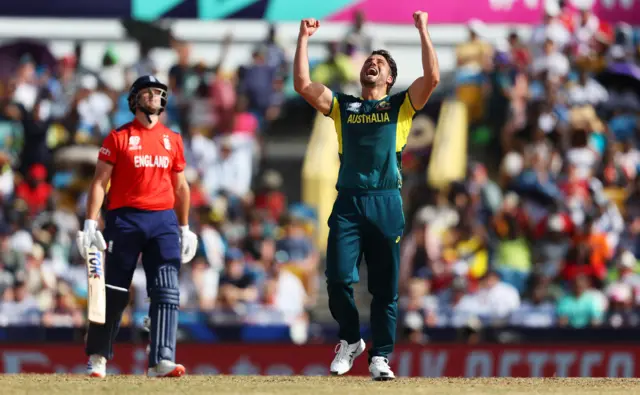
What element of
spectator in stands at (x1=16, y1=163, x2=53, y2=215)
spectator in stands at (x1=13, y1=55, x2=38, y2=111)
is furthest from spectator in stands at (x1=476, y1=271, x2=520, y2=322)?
spectator in stands at (x1=13, y1=55, x2=38, y2=111)

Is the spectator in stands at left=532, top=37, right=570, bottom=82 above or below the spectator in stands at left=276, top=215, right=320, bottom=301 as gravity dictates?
above

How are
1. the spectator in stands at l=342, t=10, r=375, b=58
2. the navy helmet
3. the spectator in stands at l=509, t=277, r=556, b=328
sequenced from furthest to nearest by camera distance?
the spectator in stands at l=342, t=10, r=375, b=58, the spectator in stands at l=509, t=277, r=556, b=328, the navy helmet

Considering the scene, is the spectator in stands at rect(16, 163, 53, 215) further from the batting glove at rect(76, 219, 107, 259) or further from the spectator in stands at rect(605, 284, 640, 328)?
the batting glove at rect(76, 219, 107, 259)

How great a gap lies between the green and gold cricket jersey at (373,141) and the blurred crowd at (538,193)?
537 cm

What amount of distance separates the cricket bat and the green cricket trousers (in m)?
1.65

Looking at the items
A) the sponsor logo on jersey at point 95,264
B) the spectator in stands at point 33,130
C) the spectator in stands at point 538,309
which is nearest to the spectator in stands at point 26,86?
the spectator in stands at point 33,130

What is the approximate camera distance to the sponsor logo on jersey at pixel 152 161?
35.0 feet

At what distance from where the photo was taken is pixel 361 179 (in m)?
10.3

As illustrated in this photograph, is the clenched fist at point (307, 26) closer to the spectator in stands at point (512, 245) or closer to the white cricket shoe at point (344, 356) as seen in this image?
the white cricket shoe at point (344, 356)

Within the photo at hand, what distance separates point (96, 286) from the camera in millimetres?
10672

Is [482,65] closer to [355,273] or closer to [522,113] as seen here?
[522,113]

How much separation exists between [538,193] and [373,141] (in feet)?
27.4

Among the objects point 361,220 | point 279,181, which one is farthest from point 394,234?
point 279,181

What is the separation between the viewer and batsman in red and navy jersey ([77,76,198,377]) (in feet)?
34.9
